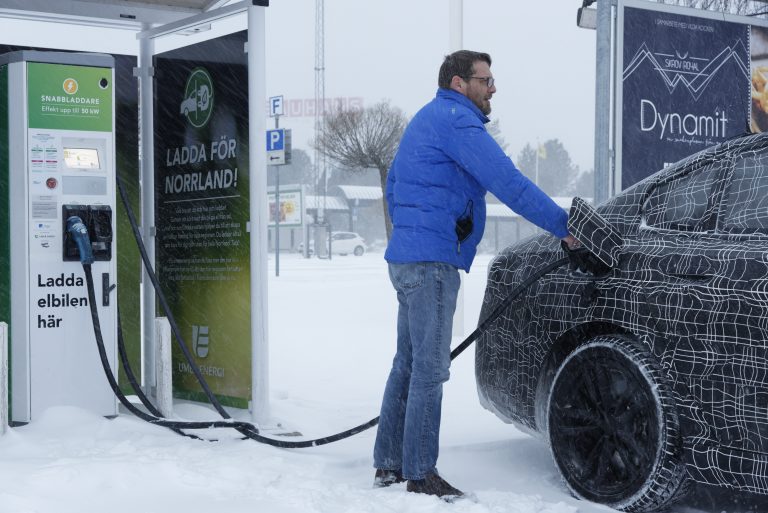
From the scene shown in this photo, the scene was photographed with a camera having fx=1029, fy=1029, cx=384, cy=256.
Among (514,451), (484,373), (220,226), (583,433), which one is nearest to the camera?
(583,433)

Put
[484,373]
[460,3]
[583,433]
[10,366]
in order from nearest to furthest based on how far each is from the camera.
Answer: [583,433], [484,373], [10,366], [460,3]

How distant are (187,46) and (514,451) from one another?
362cm

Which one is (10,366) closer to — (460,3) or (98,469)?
(98,469)

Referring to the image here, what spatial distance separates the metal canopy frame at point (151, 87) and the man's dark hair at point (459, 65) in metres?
1.96

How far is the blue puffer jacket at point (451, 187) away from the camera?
13.8 ft

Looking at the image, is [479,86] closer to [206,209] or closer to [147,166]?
[206,209]

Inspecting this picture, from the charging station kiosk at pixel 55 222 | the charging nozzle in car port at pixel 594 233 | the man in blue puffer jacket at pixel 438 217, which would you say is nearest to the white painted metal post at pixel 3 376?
the charging station kiosk at pixel 55 222

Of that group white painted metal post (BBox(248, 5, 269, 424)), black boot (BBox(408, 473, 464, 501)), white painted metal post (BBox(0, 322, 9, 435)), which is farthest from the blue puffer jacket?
white painted metal post (BBox(0, 322, 9, 435))

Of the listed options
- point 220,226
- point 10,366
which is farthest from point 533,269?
point 10,366

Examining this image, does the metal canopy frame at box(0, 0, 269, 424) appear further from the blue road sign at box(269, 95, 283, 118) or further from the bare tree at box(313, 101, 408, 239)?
the bare tree at box(313, 101, 408, 239)

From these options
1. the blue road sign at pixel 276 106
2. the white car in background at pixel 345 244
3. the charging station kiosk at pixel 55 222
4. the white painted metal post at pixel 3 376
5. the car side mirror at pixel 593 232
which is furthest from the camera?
the white car in background at pixel 345 244

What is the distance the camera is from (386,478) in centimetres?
464

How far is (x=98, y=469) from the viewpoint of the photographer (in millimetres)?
4652

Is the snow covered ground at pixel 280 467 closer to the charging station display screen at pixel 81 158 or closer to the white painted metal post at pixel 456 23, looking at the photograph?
the charging station display screen at pixel 81 158
